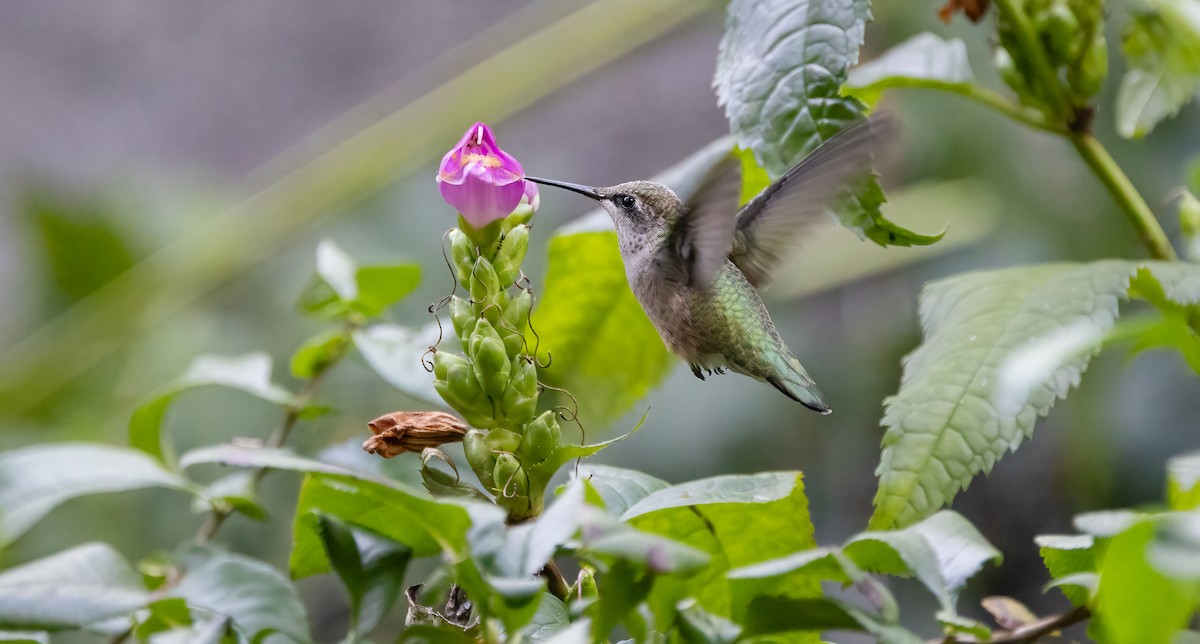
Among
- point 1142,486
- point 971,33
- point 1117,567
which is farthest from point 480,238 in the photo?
point 971,33

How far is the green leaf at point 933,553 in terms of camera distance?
436 mm

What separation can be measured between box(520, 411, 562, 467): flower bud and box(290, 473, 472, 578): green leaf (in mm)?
115

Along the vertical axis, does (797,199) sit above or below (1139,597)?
above

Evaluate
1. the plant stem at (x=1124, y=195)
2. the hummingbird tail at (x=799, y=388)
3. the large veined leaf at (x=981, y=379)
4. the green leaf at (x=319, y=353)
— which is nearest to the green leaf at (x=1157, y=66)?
the plant stem at (x=1124, y=195)

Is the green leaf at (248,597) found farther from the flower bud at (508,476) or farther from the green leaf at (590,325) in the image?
the green leaf at (590,325)

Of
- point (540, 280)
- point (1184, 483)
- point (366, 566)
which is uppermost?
point (540, 280)

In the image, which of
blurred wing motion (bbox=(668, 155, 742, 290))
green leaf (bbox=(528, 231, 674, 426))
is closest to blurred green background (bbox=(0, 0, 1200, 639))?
green leaf (bbox=(528, 231, 674, 426))

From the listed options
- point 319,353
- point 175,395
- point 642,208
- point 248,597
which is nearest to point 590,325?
point 642,208

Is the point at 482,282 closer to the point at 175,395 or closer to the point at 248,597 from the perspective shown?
the point at 248,597

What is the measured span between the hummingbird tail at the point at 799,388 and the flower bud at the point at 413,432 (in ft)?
1.13

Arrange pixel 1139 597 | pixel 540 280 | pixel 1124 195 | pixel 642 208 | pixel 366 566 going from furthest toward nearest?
1. pixel 540 280
2. pixel 642 208
3. pixel 1124 195
4. pixel 366 566
5. pixel 1139 597

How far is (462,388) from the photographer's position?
62 centimetres

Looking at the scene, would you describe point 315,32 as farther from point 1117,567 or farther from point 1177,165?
point 1117,567

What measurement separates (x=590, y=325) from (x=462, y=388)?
30 centimetres
